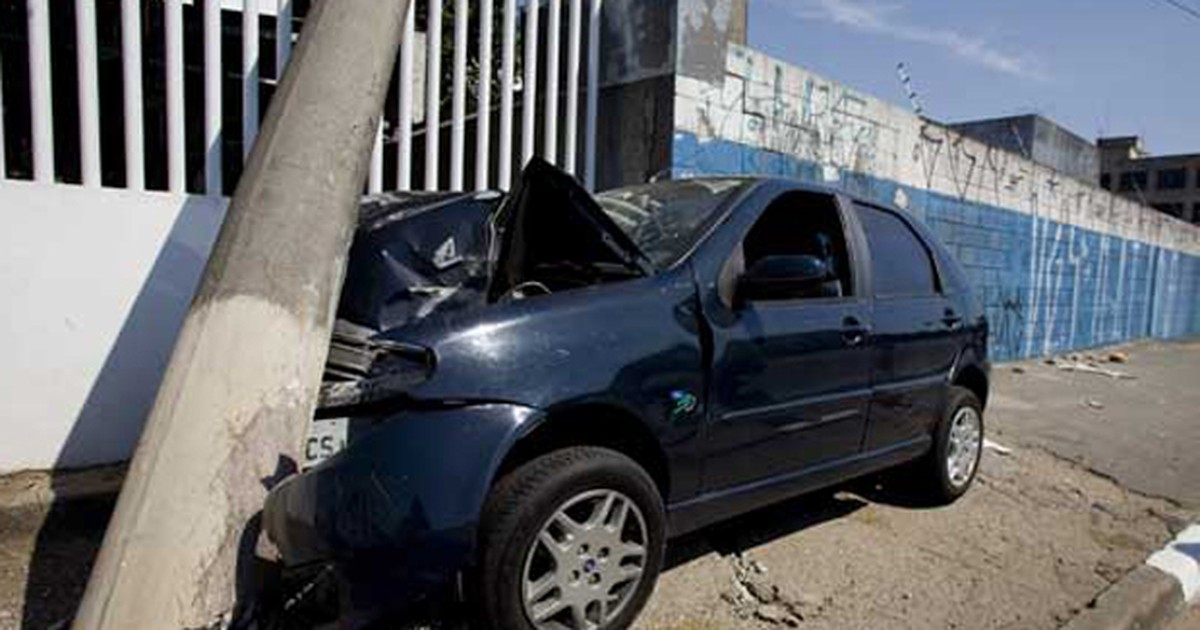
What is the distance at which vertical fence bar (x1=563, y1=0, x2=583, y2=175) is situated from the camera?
578 centimetres

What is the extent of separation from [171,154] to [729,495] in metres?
3.31

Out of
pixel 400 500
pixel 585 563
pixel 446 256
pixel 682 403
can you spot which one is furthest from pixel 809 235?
pixel 400 500

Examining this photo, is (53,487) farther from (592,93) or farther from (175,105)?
(592,93)

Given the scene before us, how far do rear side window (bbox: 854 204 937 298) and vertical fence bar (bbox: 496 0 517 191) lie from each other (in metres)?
2.27

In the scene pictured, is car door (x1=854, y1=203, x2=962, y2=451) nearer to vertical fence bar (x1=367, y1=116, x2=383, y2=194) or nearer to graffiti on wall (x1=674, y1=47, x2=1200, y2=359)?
graffiti on wall (x1=674, y1=47, x2=1200, y2=359)

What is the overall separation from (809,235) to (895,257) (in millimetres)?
651

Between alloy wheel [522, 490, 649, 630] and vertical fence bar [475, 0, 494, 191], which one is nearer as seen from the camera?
alloy wheel [522, 490, 649, 630]

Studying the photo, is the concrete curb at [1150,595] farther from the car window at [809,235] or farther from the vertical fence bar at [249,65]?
the vertical fence bar at [249,65]

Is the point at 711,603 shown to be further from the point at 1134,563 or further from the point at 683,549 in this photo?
the point at 1134,563

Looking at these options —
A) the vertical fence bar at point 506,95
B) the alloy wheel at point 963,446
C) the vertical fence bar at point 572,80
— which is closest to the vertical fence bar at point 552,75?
the vertical fence bar at point 572,80

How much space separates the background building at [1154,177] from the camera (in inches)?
2872

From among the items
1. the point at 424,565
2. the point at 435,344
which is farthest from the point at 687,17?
the point at 424,565

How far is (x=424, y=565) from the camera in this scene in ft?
7.39

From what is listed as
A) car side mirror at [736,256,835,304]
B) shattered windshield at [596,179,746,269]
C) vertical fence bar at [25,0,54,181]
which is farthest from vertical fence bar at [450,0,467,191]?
car side mirror at [736,256,835,304]
